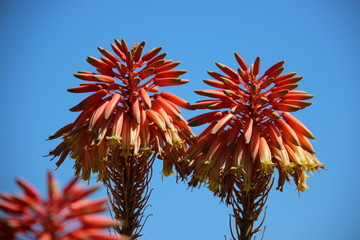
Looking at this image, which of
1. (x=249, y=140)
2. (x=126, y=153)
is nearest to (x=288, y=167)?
(x=249, y=140)

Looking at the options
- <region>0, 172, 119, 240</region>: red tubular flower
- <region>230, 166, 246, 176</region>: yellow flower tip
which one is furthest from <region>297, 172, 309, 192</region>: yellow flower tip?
<region>0, 172, 119, 240</region>: red tubular flower

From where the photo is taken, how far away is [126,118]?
1076cm

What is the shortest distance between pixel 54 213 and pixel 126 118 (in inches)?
252

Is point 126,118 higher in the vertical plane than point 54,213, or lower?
higher

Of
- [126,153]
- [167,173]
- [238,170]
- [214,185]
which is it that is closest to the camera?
[126,153]

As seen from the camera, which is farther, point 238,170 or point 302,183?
point 302,183

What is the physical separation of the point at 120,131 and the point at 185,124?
1.60 m

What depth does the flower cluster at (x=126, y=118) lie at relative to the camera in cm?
1047

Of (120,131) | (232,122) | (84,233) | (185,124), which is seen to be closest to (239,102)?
(232,122)

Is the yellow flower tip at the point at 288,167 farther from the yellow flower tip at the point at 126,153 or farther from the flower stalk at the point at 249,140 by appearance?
the yellow flower tip at the point at 126,153

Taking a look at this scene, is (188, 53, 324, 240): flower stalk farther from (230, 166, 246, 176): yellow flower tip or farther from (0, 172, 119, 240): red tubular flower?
(0, 172, 119, 240): red tubular flower

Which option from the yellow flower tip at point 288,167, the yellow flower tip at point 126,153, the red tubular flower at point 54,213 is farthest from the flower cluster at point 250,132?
the red tubular flower at point 54,213

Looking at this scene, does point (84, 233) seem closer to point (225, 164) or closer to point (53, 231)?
point (53, 231)

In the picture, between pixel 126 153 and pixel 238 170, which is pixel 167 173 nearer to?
pixel 126 153
